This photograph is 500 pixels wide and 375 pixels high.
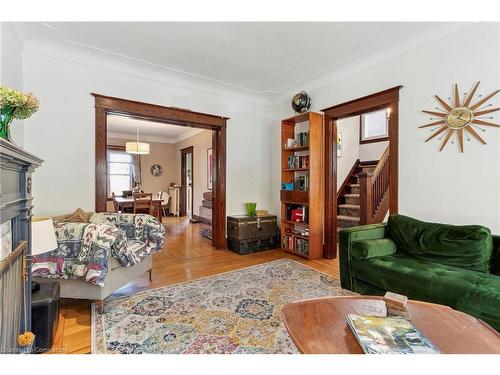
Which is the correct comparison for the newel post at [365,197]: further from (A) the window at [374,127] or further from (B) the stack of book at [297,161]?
(A) the window at [374,127]

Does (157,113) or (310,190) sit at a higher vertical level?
(157,113)

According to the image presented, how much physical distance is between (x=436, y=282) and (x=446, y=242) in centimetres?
56

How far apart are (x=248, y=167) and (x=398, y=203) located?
244cm

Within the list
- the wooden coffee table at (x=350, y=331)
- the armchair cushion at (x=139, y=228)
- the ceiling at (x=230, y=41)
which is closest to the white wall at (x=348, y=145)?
the ceiling at (x=230, y=41)

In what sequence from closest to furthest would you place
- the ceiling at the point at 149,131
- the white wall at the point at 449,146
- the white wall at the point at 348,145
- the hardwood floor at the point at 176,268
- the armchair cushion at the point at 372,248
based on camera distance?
the hardwood floor at the point at 176,268, the white wall at the point at 449,146, the armchair cushion at the point at 372,248, the white wall at the point at 348,145, the ceiling at the point at 149,131

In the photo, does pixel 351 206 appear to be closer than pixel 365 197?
No

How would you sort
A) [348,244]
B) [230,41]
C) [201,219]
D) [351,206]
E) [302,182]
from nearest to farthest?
1. [348,244]
2. [230,41]
3. [302,182]
4. [351,206]
5. [201,219]

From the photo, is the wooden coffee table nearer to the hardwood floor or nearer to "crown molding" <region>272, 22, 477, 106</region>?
the hardwood floor

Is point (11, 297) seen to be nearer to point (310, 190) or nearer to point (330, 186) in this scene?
point (310, 190)

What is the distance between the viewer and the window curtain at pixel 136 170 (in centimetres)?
803

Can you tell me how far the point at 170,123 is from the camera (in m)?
3.84

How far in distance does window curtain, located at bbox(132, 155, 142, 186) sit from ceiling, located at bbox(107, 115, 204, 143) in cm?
67

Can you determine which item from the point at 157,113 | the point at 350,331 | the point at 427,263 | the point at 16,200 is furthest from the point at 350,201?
the point at 16,200

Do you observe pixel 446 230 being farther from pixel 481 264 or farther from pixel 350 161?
pixel 350 161
